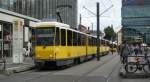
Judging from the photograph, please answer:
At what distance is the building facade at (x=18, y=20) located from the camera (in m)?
36.2

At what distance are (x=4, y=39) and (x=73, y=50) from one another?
11.8m

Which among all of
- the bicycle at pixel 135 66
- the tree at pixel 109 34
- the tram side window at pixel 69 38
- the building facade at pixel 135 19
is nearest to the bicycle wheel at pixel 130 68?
the bicycle at pixel 135 66

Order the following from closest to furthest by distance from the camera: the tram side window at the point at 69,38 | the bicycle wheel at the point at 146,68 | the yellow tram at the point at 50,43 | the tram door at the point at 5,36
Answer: the bicycle wheel at the point at 146,68 → the yellow tram at the point at 50,43 → the tram side window at the point at 69,38 → the tram door at the point at 5,36

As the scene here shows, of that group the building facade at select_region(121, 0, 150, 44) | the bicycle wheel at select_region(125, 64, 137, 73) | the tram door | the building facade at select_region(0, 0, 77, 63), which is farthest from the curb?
the tram door

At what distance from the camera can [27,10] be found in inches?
2186

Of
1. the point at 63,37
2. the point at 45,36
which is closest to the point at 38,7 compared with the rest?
the point at 63,37

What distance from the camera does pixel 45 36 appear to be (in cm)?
3241

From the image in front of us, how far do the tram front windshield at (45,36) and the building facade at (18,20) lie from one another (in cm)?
334

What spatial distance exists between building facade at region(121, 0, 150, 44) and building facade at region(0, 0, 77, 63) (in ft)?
20.2

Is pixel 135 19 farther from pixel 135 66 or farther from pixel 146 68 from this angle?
pixel 135 66

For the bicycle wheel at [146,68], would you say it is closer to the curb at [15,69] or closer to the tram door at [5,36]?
the curb at [15,69]

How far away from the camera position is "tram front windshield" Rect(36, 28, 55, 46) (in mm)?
32219

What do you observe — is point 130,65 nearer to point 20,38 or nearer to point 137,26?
point 137,26

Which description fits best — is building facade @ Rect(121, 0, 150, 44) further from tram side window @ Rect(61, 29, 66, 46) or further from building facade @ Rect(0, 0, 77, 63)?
building facade @ Rect(0, 0, 77, 63)
